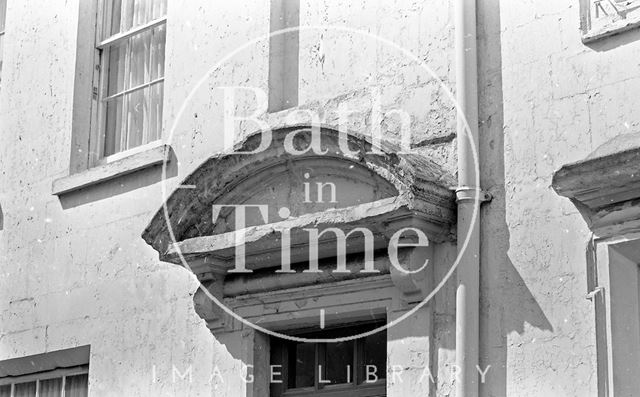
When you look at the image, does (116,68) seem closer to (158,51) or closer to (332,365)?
(158,51)

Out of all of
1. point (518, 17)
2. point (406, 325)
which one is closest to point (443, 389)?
point (406, 325)

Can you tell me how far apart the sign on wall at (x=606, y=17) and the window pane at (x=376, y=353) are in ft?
7.10

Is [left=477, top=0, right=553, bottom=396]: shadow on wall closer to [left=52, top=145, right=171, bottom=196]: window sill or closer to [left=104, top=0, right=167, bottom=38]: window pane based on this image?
[left=52, top=145, right=171, bottom=196]: window sill

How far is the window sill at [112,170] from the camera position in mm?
9047

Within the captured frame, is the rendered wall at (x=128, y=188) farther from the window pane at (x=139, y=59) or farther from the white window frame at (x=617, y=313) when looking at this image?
the white window frame at (x=617, y=313)

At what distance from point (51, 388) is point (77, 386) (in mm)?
344

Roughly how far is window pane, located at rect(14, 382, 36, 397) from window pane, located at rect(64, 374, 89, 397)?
42 centimetres

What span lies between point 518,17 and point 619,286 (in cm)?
166

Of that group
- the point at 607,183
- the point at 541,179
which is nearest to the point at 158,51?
the point at 541,179

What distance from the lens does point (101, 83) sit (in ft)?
32.9

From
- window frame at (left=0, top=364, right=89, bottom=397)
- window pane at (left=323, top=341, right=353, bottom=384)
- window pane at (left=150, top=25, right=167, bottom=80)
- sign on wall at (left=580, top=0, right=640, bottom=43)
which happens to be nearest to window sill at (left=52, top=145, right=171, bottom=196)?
window pane at (left=150, top=25, right=167, bottom=80)

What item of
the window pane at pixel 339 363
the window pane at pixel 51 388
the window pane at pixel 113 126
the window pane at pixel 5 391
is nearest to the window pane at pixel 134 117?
the window pane at pixel 113 126

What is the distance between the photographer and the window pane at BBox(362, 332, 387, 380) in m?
7.79

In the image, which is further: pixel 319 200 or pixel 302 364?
pixel 302 364
